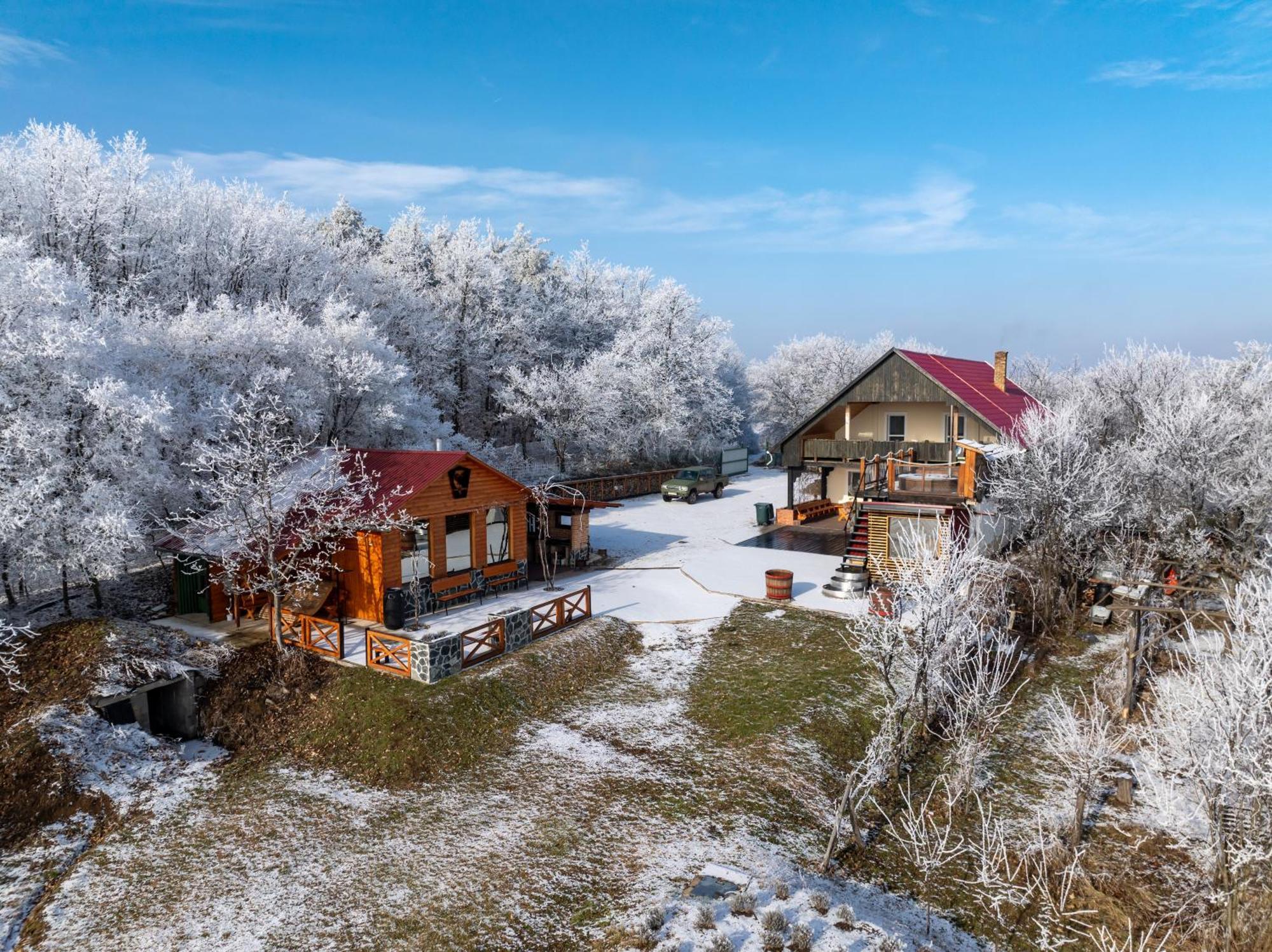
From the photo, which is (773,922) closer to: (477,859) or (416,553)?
(477,859)

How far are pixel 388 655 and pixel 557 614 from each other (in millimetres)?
4298

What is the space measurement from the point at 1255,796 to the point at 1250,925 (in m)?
1.77

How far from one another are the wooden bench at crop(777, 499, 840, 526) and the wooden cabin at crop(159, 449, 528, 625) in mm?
14304

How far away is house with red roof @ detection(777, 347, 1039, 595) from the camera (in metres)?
22.4

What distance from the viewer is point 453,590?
63.7ft

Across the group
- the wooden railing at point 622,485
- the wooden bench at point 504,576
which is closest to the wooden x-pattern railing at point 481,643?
the wooden bench at point 504,576

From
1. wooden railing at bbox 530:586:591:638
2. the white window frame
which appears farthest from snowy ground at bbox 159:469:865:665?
the white window frame

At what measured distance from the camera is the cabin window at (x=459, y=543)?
63.5 ft

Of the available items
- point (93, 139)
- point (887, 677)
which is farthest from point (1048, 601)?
point (93, 139)

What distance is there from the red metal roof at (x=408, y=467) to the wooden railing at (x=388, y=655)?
12.6 feet

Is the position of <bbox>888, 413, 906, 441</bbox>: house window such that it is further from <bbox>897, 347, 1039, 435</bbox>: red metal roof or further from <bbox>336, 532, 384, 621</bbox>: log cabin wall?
<bbox>336, 532, 384, 621</bbox>: log cabin wall

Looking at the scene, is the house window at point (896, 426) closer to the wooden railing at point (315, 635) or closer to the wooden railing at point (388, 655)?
the wooden railing at point (388, 655)

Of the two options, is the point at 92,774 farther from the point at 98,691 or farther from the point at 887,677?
the point at 887,677

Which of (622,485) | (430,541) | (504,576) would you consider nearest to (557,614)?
(504,576)
